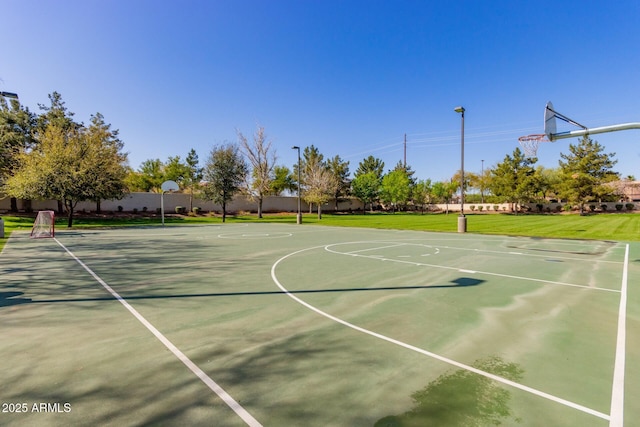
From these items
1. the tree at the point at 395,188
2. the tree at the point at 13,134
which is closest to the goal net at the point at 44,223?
the tree at the point at 13,134

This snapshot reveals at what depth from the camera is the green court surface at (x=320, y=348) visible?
3.06m

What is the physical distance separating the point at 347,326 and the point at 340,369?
1.42 m

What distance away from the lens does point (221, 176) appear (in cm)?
4303

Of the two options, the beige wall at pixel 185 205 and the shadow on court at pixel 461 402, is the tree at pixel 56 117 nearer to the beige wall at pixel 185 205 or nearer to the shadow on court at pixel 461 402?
the beige wall at pixel 185 205

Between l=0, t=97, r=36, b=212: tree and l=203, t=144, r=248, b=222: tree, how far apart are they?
18811mm

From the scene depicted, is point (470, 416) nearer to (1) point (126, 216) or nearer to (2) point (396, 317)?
(2) point (396, 317)

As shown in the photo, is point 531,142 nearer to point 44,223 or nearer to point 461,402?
Answer: point 461,402

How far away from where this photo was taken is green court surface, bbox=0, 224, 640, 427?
10.0ft

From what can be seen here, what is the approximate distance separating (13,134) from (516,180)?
2769 inches

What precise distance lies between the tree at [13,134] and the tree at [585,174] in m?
71.7

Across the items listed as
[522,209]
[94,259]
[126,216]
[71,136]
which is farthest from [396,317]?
[522,209]

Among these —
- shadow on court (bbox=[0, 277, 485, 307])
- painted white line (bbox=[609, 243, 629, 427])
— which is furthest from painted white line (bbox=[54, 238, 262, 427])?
painted white line (bbox=[609, 243, 629, 427])

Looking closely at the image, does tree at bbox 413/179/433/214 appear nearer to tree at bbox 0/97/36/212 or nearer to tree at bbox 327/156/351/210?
tree at bbox 327/156/351/210

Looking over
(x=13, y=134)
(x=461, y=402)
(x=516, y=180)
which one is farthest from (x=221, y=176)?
(x=516, y=180)
